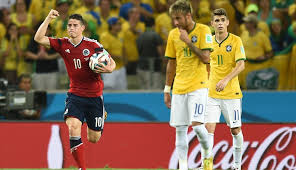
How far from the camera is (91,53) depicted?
827 centimetres

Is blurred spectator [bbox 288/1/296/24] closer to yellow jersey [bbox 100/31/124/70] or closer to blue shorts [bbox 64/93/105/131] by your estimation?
yellow jersey [bbox 100/31/124/70]

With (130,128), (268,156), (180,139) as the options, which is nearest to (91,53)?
(180,139)

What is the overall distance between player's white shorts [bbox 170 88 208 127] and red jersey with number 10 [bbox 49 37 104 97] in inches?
42.3

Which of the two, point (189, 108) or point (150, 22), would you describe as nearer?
point (189, 108)

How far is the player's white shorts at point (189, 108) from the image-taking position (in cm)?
807

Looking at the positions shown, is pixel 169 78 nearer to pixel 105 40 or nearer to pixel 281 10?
pixel 105 40

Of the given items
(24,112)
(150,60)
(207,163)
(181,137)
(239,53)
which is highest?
(239,53)

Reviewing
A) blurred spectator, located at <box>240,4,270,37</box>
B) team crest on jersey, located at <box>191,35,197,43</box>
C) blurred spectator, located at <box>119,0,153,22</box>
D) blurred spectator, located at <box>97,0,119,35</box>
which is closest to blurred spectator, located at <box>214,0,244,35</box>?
blurred spectator, located at <box>240,4,270,37</box>

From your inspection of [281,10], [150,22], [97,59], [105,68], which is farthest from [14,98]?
[281,10]

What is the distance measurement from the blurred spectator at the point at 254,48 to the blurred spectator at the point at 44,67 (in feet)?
11.5

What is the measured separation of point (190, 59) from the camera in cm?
803

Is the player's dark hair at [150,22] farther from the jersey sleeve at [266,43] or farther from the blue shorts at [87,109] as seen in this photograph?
the blue shorts at [87,109]

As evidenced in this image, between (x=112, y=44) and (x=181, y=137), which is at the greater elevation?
(x=112, y=44)

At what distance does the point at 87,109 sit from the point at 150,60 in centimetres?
385
